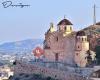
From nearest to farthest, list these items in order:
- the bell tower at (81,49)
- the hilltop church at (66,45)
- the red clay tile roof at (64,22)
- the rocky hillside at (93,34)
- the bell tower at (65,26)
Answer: the bell tower at (81,49)
the hilltop church at (66,45)
the rocky hillside at (93,34)
the bell tower at (65,26)
the red clay tile roof at (64,22)

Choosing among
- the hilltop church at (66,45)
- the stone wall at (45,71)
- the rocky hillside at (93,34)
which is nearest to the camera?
the stone wall at (45,71)

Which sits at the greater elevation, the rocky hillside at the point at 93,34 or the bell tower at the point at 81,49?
the rocky hillside at the point at 93,34

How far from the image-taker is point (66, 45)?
85.2 metres

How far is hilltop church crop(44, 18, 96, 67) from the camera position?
81.8 meters

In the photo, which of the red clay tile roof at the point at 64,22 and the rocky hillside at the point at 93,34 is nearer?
the rocky hillside at the point at 93,34

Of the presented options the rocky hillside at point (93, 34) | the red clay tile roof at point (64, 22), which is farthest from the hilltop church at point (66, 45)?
the rocky hillside at point (93, 34)

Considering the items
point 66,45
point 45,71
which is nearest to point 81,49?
point 66,45

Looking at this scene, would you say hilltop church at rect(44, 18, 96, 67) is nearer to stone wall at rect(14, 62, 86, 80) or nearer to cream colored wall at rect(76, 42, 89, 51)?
cream colored wall at rect(76, 42, 89, 51)

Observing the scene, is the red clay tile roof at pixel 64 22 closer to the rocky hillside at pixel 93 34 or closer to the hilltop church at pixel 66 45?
the hilltop church at pixel 66 45

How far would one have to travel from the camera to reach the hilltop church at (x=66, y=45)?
81.8m

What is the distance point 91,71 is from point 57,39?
14.3m

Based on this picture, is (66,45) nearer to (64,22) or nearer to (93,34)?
(64,22)

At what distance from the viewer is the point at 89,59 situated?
80.1m

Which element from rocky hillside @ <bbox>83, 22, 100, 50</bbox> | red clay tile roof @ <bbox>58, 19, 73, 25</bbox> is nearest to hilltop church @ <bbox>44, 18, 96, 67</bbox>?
red clay tile roof @ <bbox>58, 19, 73, 25</bbox>
